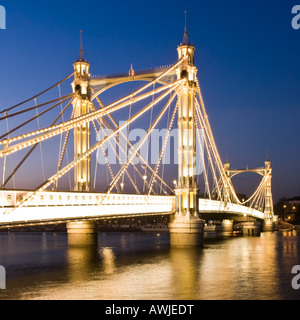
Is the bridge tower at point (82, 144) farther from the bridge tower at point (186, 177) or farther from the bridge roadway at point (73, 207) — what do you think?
the bridge tower at point (186, 177)

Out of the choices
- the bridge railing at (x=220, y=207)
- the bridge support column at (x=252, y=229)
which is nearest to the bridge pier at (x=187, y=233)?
the bridge railing at (x=220, y=207)

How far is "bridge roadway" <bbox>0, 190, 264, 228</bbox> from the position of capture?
857 inches

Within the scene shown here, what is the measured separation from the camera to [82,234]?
1630 inches

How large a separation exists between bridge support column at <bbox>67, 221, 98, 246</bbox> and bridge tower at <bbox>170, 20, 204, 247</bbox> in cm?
731

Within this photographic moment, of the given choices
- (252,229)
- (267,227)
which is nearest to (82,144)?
(252,229)

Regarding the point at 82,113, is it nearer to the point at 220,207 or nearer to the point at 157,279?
the point at 157,279

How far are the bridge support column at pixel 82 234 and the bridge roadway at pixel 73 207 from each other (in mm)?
7326

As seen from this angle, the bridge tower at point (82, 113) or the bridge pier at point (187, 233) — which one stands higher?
the bridge tower at point (82, 113)

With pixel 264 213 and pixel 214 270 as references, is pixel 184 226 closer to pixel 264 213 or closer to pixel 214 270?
pixel 214 270

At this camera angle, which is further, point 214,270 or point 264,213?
point 264,213

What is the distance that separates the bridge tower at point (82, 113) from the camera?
128 feet
